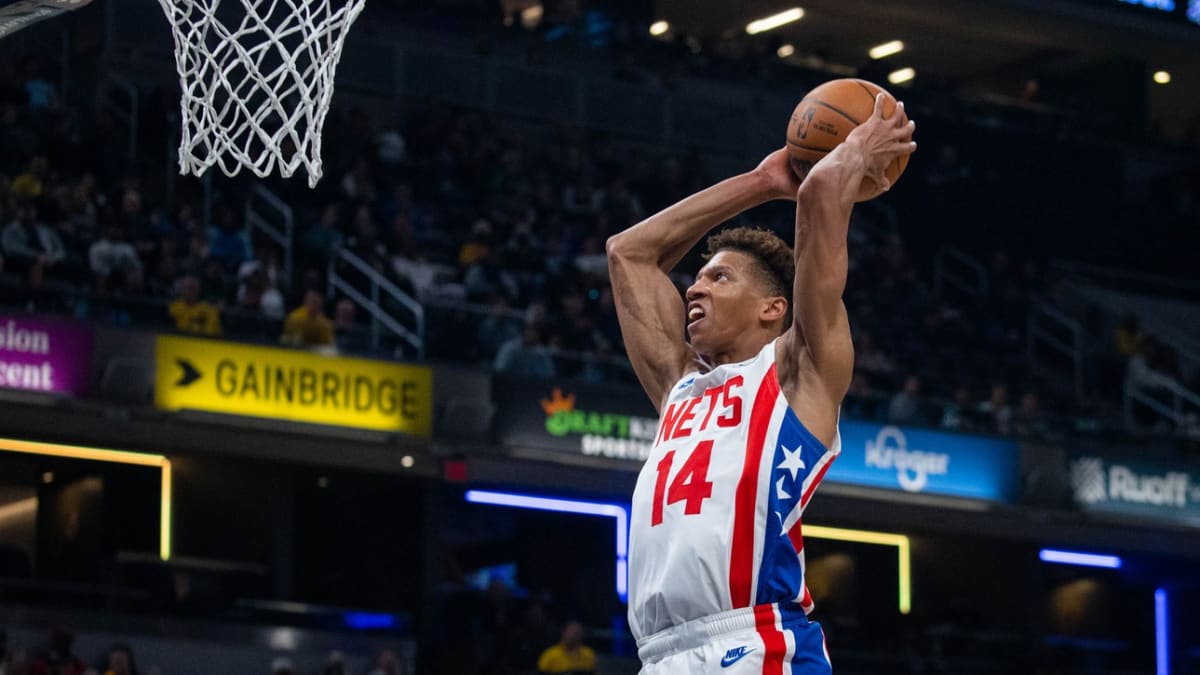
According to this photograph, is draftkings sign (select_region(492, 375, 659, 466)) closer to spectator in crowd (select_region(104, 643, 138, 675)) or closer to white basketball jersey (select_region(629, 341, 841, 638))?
spectator in crowd (select_region(104, 643, 138, 675))

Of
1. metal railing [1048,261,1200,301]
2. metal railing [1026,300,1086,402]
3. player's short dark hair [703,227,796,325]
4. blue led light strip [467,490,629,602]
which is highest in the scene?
metal railing [1048,261,1200,301]

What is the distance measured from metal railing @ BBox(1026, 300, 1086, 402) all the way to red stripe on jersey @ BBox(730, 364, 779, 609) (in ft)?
58.0

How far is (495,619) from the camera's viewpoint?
1748 centimetres

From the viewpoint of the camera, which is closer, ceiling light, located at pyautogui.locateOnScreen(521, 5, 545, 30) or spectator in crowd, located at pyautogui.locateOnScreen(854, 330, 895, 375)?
spectator in crowd, located at pyautogui.locateOnScreen(854, 330, 895, 375)

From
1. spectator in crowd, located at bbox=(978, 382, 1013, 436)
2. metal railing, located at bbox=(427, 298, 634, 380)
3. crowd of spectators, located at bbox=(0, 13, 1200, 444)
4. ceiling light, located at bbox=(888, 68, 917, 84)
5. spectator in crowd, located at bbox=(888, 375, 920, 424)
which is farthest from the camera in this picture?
ceiling light, located at bbox=(888, 68, 917, 84)

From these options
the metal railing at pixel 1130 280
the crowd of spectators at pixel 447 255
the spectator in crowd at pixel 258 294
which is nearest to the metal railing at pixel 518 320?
the crowd of spectators at pixel 447 255

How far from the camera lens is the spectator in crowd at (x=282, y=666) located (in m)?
15.2

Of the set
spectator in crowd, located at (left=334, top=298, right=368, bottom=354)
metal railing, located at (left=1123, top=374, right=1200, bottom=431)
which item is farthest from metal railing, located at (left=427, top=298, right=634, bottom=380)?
metal railing, located at (left=1123, top=374, right=1200, bottom=431)

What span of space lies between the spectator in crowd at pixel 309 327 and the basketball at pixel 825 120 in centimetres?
1070

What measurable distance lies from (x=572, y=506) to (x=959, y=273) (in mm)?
8147

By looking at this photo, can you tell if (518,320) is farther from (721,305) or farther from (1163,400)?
(721,305)

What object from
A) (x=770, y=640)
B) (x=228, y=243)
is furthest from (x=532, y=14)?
(x=770, y=640)

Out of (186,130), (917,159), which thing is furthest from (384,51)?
(186,130)

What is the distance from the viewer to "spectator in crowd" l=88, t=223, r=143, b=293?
623 inches
